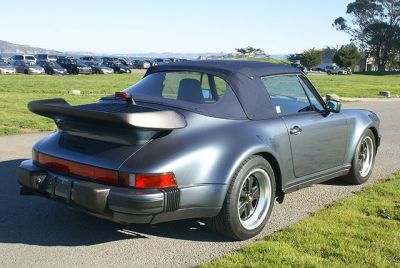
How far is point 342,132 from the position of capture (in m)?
5.50

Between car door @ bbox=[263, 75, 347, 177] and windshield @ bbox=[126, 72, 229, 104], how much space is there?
526mm

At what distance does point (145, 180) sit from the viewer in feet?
11.6

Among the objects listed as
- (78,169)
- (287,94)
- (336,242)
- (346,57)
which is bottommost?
(336,242)

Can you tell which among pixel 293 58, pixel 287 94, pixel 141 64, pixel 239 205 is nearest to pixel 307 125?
pixel 287 94

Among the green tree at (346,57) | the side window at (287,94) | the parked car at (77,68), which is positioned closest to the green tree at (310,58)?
the green tree at (346,57)

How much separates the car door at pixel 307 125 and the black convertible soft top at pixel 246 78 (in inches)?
4.4

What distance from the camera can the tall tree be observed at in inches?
3541

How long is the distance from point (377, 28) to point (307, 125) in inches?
3680

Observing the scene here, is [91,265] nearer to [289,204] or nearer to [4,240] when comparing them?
[4,240]

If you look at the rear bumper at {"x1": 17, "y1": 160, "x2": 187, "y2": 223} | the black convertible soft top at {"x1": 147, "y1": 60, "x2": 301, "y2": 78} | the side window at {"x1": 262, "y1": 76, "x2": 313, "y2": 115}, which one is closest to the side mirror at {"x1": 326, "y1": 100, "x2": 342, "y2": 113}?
the side window at {"x1": 262, "y1": 76, "x2": 313, "y2": 115}

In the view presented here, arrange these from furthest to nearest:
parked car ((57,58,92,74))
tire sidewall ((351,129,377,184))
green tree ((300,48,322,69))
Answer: green tree ((300,48,322,69))
parked car ((57,58,92,74))
tire sidewall ((351,129,377,184))

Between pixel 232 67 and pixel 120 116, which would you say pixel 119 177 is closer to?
pixel 120 116

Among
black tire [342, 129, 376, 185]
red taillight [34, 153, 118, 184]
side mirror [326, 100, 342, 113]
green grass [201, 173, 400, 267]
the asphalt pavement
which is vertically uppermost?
side mirror [326, 100, 342, 113]

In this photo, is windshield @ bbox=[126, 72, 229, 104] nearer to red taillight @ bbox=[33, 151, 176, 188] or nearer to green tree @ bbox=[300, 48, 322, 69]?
red taillight @ bbox=[33, 151, 176, 188]
